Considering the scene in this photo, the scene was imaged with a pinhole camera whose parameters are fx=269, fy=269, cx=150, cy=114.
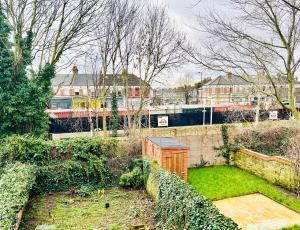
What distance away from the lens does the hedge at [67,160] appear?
1175cm

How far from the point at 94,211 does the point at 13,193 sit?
3.04 metres

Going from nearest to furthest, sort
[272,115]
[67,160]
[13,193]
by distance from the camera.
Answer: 1. [13,193]
2. [67,160]
3. [272,115]

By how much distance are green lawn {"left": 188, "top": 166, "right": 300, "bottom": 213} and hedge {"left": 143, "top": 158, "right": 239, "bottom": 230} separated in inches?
96.1

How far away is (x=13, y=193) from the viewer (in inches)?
302

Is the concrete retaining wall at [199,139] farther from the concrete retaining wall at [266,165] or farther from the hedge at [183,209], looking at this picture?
the hedge at [183,209]

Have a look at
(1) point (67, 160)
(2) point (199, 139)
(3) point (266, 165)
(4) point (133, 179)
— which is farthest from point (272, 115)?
(1) point (67, 160)

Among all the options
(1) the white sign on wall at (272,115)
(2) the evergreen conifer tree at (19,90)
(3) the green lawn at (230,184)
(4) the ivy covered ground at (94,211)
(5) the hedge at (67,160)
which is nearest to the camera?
(4) the ivy covered ground at (94,211)

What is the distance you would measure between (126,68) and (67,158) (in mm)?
10301

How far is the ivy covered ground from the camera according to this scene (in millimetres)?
8633

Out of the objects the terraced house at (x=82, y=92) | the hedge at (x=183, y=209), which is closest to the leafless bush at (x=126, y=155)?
the hedge at (x=183, y=209)

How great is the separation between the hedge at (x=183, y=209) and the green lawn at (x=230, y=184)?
2441 millimetres

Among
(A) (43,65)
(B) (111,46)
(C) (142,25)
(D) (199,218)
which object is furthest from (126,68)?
(D) (199,218)

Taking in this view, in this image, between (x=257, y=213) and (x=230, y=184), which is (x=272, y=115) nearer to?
(x=230, y=184)

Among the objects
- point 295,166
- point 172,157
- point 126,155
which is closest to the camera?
point 295,166
